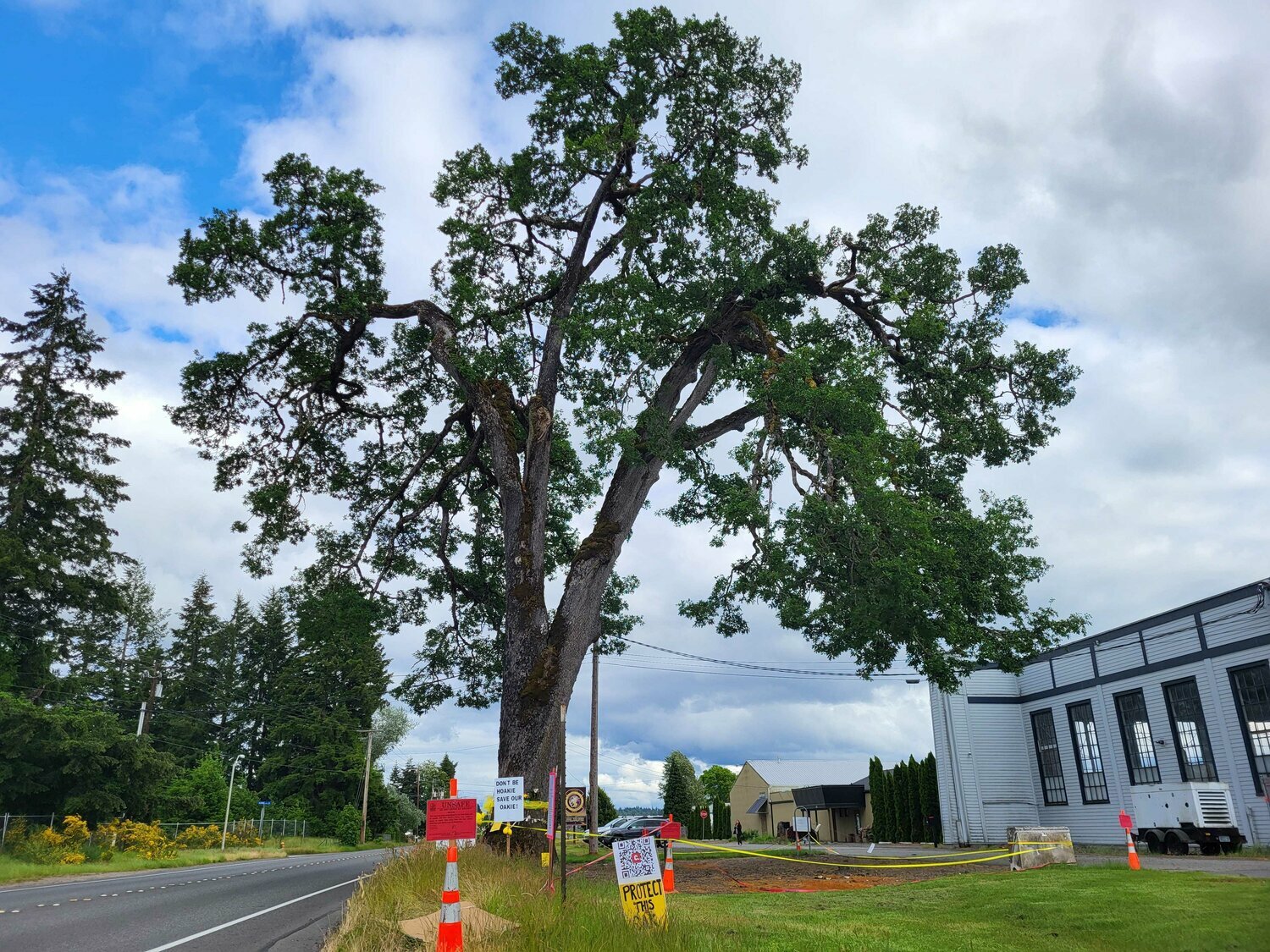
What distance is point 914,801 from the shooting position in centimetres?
3428

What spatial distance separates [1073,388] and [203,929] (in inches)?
668

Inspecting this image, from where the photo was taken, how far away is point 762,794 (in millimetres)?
59344

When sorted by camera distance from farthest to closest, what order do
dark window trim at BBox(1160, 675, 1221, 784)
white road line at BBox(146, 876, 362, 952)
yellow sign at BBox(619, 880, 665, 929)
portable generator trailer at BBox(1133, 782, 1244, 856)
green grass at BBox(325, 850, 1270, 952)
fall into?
1. dark window trim at BBox(1160, 675, 1221, 784)
2. portable generator trailer at BBox(1133, 782, 1244, 856)
3. white road line at BBox(146, 876, 362, 952)
4. yellow sign at BBox(619, 880, 665, 929)
5. green grass at BBox(325, 850, 1270, 952)

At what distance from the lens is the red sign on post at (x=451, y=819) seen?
6.76 meters

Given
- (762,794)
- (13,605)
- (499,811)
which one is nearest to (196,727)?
(13,605)

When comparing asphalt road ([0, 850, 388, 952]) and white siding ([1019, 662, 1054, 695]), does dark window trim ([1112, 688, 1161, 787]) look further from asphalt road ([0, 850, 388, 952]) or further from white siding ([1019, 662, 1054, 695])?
asphalt road ([0, 850, 388, 952])

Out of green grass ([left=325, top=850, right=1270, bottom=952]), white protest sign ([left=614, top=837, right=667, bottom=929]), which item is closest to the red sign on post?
green grass ([left=325, top=850, right=1270, bottom=952])

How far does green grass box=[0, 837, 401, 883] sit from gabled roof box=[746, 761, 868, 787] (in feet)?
98.9

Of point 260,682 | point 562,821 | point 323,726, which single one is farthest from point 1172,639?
point 260,682

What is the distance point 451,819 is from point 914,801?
3240cm

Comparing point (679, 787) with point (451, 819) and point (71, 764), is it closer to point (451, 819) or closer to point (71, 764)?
point (71, 764)

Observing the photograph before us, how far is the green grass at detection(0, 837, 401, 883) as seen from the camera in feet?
64.3

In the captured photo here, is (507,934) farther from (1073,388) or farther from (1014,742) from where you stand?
(1014,742)

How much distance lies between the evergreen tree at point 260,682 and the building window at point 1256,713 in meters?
60.7
